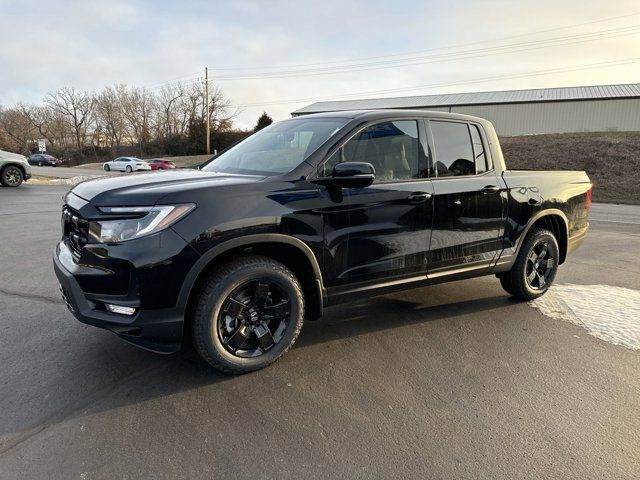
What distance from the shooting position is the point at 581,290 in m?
5.38

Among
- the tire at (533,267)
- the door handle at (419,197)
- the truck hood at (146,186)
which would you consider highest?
the truck hood at (146,186)

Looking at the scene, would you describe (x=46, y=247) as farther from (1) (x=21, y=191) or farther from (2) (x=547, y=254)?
(1) (x=21, y=191)

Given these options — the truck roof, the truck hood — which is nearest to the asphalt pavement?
the truck hood

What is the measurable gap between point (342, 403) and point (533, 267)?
298cm

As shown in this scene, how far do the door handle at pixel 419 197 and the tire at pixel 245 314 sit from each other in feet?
3.90

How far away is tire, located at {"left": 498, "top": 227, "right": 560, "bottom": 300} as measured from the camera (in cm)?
477

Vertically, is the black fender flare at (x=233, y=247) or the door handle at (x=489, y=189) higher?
the door handle at (x=489, y=189)

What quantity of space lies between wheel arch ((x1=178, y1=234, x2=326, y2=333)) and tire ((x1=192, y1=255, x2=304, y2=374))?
7 centimetres

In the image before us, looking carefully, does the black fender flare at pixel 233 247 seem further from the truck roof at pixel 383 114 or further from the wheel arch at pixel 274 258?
the truck roof at pixel 383 114

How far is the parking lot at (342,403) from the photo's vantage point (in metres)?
2.41

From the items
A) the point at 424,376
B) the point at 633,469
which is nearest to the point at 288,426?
the point at 424,376

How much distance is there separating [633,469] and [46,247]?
7587mm

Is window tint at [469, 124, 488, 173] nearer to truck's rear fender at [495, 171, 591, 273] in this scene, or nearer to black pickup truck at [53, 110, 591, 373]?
black pickup truck at [53, 110, 591, 373]

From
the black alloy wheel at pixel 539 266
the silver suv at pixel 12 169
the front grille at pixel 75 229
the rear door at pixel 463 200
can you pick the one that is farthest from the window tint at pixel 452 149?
the silver suv at pixel 12 169
